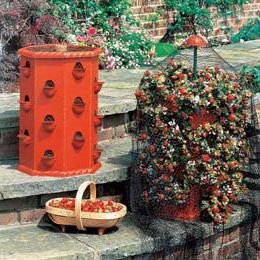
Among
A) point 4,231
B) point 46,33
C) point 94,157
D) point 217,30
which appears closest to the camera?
point 4,231

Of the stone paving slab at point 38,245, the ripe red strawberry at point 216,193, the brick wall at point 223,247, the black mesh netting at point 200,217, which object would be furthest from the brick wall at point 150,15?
the stone paving slab at point 38,245

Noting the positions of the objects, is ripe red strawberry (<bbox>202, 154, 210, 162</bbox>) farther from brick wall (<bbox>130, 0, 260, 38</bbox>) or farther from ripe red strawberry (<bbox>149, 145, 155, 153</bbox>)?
brick wall (<bbox>130, 0, 260, 38</bbox>)

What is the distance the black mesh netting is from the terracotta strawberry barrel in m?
0.34

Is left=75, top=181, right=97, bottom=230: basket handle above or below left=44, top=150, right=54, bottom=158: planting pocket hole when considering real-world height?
below

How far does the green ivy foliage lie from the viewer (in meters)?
11.0

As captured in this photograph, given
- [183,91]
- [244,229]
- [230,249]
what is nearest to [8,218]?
[183,91]

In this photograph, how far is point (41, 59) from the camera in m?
5.39

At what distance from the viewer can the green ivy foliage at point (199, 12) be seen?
36.2 feet

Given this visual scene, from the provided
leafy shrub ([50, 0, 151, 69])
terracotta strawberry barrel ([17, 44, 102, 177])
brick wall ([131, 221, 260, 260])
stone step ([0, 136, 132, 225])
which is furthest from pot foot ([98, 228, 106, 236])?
leafy shrub ([50, 0, 151, 69])

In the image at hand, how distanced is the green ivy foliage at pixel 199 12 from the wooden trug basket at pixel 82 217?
20.0ft

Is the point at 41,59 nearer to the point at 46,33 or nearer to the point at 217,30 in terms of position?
the point at 46,33

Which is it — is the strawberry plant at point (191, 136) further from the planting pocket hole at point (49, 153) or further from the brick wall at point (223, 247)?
the planting pocket hole at point (49, 153)

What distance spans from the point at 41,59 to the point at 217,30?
6667mm

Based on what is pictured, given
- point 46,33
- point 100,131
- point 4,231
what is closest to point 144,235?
point 4,231
